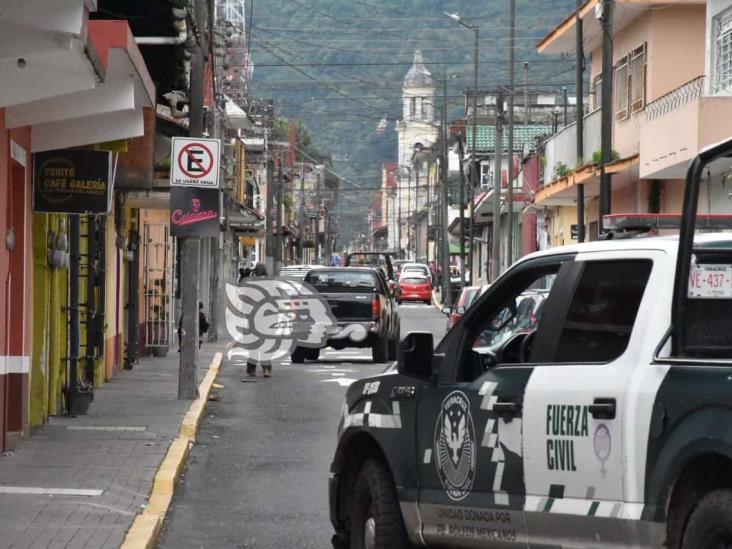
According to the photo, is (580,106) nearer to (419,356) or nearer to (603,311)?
(419,356)

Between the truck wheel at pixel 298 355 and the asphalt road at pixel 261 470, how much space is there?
4494 millimetres

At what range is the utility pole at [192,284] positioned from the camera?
19797 millimetres

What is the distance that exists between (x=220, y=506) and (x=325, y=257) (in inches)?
5281

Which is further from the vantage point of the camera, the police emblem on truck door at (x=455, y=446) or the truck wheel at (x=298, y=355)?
the truck wheel at (x=298, y=355)

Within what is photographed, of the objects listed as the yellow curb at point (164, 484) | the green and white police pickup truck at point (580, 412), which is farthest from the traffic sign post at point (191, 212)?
the green and white police pickup truck at point (580, 412)

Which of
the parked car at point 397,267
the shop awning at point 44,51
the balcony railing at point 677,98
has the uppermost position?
the balcony railing at point 677,98

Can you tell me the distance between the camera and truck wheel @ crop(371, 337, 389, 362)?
2972cm

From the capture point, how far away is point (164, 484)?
12055mm

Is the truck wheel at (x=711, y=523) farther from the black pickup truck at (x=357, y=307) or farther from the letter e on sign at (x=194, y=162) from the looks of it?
the black pickup truck at (x=357, y=307)

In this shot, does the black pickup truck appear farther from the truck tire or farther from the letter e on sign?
the truck tire

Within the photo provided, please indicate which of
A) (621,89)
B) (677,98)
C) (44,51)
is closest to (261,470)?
(44,51)

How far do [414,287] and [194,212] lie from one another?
51.2 metres

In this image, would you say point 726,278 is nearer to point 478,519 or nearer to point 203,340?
point 478,519

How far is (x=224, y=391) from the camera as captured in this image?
75.4 feet
